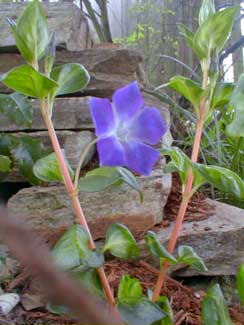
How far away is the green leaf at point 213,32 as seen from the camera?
28.5 inches

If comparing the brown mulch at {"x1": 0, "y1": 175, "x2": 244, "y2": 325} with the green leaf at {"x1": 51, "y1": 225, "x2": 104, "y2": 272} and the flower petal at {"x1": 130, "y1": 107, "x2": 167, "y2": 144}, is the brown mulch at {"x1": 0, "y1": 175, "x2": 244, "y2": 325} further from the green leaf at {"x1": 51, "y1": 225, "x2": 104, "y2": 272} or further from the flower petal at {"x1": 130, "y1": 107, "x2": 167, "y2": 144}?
the flower petal at {"x1": 130, "y1": 107, "x2": 167, "y2": 144}

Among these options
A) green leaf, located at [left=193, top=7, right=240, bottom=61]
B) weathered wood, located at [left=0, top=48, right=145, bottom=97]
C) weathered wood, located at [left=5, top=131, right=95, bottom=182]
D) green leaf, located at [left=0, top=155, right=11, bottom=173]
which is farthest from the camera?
weathered wood, located at [left=0, top=48, right=145, bottom=97]

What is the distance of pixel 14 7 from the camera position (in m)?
1.82

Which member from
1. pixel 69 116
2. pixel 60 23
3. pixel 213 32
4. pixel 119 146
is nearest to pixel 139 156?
pixel 119 146

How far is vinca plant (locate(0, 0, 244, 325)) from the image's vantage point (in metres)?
0.65

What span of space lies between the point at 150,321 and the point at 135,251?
0.39 feet

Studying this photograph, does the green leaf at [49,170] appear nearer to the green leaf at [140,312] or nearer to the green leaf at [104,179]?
the green leaf at [104,179]

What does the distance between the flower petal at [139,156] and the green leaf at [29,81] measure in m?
0.14

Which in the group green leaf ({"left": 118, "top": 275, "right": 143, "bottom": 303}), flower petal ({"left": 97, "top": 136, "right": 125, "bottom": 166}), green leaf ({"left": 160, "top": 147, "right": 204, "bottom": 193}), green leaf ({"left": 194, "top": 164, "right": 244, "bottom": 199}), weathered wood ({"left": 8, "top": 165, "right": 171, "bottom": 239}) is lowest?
weathered wood ({"left": 8, "top": 165, "right": 171, "bottom": 239})

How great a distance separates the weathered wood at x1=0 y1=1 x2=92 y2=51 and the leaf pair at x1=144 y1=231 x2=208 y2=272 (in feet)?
3.71

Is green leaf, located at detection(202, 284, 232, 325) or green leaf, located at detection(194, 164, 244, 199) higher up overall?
green leaf, located at detection(194, 164, 244, 199)

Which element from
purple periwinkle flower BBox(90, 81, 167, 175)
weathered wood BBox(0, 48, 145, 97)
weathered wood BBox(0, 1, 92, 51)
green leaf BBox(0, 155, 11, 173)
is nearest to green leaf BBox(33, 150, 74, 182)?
purple periwinkle flower BBox(90, 81, 167, 175)

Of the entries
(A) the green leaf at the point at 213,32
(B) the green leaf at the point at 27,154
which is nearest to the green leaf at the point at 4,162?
(B) the green leaf at the point at 27,154

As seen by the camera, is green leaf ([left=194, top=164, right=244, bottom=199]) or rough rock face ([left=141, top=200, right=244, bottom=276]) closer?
green leaf ([left=194, top=164, right=244, bottom=199])
